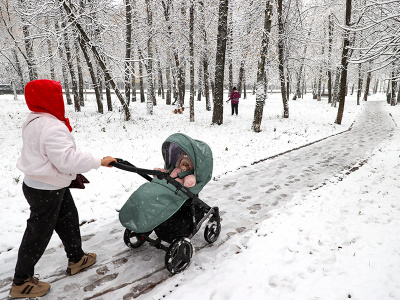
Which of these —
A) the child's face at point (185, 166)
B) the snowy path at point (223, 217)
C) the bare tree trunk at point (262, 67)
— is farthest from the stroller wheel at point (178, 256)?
the bare tree trunk at point (262, 67)

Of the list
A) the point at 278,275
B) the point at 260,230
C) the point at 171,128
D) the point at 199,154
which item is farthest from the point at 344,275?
the point at 171,128

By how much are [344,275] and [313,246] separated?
57 cm

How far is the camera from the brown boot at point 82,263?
9.06ft

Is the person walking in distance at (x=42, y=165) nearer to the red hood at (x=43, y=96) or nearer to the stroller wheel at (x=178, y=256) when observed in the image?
the red hood at (x=43, y=96)

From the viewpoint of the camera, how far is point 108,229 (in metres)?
3.79

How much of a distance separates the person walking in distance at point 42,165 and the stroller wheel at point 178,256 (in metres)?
1.30

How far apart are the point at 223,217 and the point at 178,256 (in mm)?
1570

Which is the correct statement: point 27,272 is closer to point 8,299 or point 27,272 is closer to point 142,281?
point 8,299

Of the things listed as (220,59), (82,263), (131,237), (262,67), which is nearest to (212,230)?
(131,237)

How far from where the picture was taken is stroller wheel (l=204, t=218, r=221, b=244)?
335cm

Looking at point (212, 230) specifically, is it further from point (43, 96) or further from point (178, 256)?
point (43, 96)

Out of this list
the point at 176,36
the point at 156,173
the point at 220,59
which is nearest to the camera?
the point at 156,173

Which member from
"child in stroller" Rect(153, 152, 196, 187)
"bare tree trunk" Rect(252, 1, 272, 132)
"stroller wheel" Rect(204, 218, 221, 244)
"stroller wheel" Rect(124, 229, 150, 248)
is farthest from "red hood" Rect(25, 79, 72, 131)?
"bare tree trunk" Rect(252, 1, 272, 132)

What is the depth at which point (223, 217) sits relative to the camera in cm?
416
